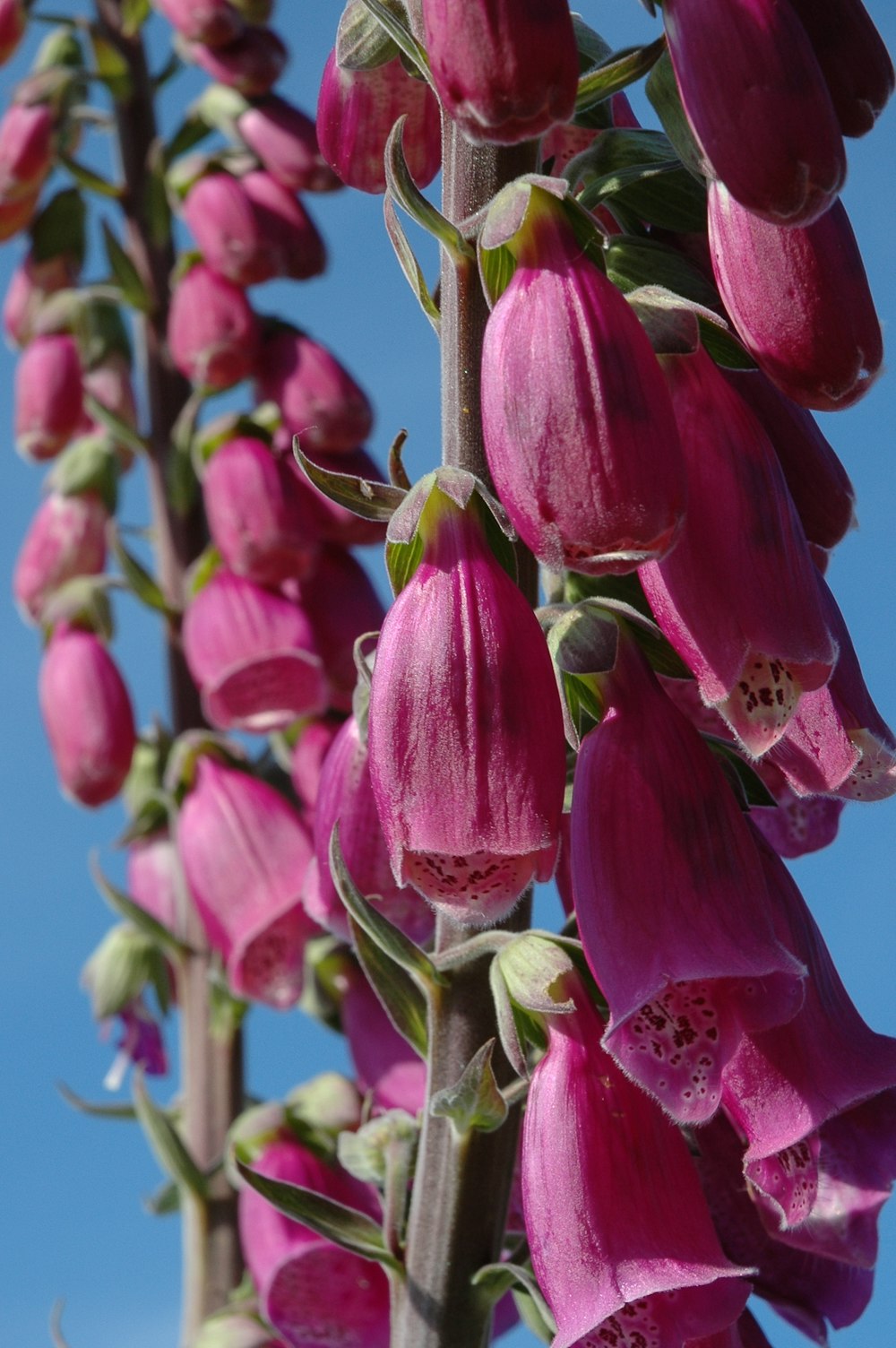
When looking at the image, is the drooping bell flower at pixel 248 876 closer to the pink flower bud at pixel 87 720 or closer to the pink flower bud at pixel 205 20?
the pink flower bud at pixel 87 720

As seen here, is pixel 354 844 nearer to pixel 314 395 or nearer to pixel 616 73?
pixel 616 73

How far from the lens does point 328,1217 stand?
2.67 feet

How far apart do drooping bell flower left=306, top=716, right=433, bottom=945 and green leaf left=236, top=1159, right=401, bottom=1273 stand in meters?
0.13

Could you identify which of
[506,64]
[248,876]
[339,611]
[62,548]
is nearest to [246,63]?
[62,548]

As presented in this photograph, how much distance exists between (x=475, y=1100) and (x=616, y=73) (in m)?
0.45

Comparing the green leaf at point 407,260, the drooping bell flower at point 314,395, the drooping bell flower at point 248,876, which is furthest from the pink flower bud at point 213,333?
the green leaf at point 407,260

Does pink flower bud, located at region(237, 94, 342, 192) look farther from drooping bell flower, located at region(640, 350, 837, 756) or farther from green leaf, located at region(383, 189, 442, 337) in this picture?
drooping bell flower, located at region(640, 350, 837, 756)

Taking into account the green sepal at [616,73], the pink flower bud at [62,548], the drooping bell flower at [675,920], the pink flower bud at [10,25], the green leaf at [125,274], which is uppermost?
the pink flower bud at [10,25]

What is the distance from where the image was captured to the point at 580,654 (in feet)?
2.31

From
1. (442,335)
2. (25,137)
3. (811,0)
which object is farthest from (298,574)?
(811,0)

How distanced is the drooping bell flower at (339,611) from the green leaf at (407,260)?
31.4 inches

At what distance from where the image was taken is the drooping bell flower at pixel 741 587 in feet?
A: 2.17

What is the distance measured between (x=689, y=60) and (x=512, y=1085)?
44 cm

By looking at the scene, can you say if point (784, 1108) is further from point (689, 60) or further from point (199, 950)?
point (199, 950)
